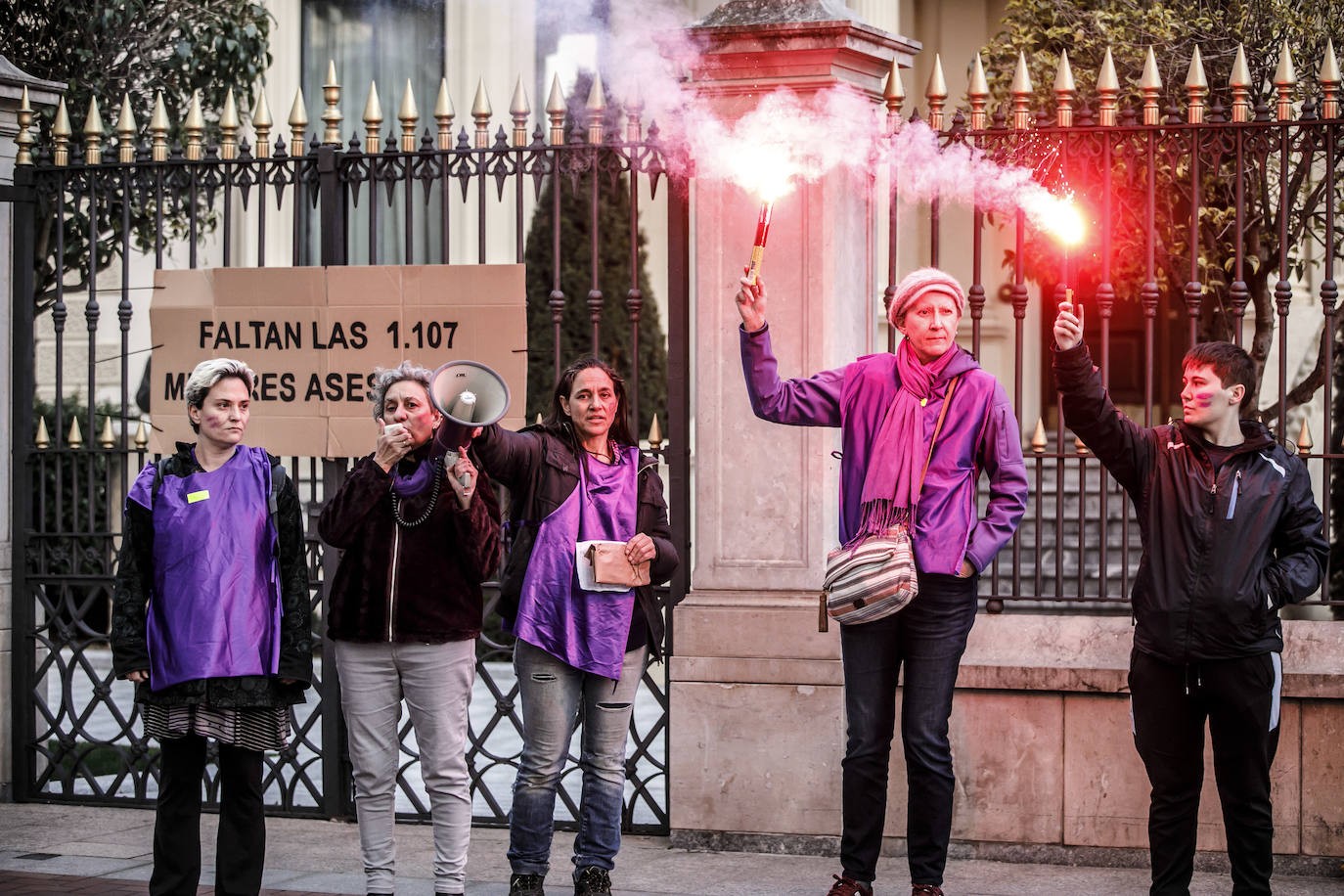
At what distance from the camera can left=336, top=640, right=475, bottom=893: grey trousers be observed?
5.00 m

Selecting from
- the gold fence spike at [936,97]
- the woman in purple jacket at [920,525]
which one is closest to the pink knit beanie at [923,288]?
the woman in purple jacket at [920,525]

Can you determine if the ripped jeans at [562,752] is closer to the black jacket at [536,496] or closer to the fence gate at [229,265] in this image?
the black jacket at [536,496]

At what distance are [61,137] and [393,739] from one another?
3717 mm

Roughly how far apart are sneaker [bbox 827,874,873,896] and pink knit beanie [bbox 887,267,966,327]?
175 centimetres

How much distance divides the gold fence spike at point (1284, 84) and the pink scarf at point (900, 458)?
76.6 inches

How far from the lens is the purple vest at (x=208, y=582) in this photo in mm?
4867

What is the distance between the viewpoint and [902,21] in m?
14.5

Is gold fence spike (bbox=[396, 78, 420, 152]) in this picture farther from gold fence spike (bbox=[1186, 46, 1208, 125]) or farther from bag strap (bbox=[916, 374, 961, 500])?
gold fence spike (bbox=[1186, 46, 1208, 125])

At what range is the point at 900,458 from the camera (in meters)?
4.82

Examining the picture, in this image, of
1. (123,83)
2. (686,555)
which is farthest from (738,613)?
(123,83)

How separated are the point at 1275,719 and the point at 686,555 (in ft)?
8.10

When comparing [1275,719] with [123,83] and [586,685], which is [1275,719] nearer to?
[586,685]

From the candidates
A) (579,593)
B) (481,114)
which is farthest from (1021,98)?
(579,593)

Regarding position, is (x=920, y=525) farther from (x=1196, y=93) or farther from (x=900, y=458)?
(x=1196, y=93)
